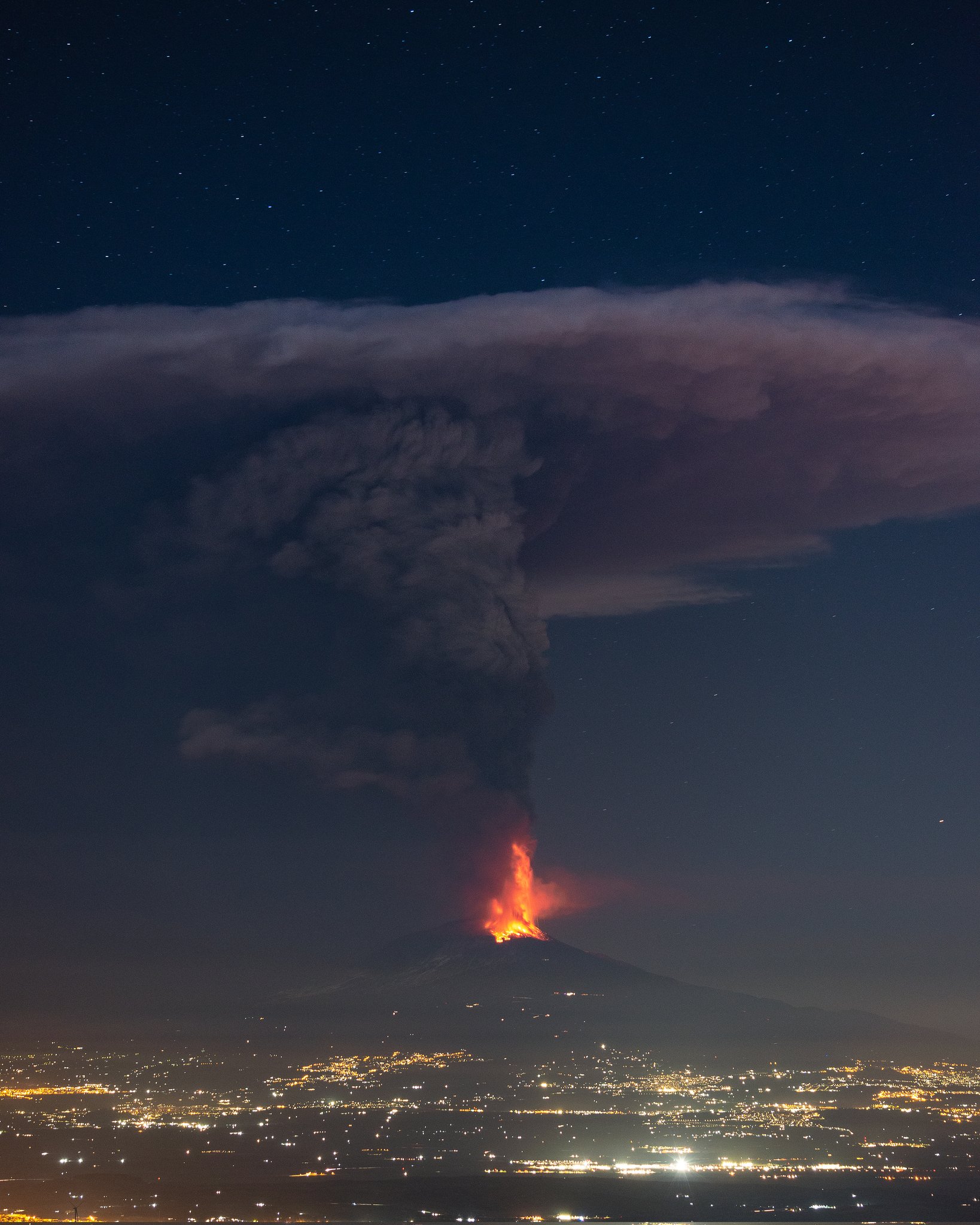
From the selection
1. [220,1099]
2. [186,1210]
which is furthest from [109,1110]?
[186,1210]

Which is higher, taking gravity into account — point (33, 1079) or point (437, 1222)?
point (33, 1079)

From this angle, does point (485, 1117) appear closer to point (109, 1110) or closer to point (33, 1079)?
point (109, 1110)

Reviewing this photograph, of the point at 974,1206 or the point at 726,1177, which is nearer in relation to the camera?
the point at 974,1206

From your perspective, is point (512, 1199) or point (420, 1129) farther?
point (420, 1129)

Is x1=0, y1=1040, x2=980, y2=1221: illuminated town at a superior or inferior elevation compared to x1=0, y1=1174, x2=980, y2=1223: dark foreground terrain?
superior

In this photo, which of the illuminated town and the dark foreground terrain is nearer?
the dark foreground terrain

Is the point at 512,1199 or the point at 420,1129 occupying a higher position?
the point at 420,1129
